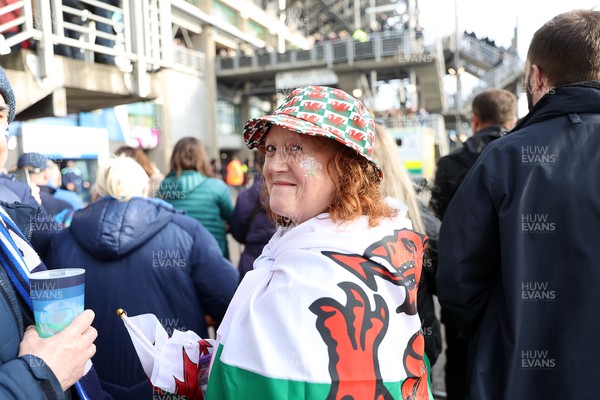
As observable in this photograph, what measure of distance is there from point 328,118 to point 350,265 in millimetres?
507

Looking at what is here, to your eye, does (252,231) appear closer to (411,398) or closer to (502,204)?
(502,204)

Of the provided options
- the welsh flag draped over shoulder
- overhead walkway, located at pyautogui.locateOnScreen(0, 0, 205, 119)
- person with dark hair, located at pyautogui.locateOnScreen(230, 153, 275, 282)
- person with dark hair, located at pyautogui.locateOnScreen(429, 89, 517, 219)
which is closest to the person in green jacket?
person with dark hair, located at pyautogui.locateOnScreen(230, 153, 275, 282)

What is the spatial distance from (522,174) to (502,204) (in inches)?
5.5

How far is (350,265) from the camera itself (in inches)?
52.8

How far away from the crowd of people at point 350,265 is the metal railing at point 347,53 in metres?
24.7

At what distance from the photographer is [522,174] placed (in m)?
1.81

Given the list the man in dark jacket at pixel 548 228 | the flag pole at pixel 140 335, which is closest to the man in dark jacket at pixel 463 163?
the man in dark jacket at pixel 548 228

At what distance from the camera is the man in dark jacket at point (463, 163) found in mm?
3283

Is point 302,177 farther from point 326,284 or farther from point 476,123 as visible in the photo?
point 476,123

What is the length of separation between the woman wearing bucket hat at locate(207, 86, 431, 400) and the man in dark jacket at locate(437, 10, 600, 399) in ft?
1.44

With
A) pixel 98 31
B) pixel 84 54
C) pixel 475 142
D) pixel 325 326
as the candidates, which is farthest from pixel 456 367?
pixel 84 54

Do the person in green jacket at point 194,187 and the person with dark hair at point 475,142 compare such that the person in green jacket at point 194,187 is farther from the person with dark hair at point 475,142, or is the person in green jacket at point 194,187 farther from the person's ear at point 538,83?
the person's ear at point 538,83

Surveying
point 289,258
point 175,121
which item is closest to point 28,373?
point 289,258

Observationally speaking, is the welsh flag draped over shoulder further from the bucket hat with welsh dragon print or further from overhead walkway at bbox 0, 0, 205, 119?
overhead walkway at bbox 0, 0, 205, 119
